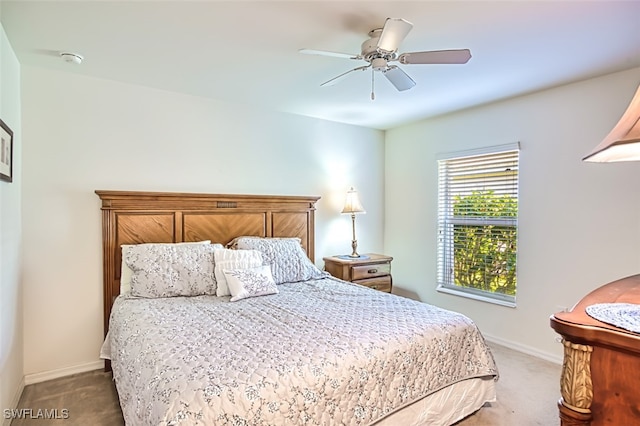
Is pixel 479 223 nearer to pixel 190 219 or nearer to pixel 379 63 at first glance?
pixel 379 63

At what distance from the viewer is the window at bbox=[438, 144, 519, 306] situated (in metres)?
3.39

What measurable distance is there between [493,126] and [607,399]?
293cm

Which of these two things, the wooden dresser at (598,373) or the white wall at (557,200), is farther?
the white wall at (557,200)

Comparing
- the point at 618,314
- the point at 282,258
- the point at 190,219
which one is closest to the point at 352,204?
the point at 282,258

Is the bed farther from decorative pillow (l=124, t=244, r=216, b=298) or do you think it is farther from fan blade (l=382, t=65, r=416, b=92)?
fan blade (l=382, t=65, r=416, b=92)

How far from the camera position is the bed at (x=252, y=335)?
1407 millimetres

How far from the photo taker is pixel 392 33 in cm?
175

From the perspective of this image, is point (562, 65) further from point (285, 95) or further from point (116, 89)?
point (116, 89)

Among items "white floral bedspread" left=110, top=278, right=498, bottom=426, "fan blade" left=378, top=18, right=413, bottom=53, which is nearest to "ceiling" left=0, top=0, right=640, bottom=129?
"fan blade" left=378, top=18, right=413, bottom=53

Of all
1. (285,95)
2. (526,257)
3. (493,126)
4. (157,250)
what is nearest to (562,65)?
(493,126)

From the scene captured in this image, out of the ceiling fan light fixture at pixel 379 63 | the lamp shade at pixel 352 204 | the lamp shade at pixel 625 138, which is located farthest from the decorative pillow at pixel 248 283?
the lamp shade at pixel 625 138

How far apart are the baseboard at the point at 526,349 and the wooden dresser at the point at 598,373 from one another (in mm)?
2323

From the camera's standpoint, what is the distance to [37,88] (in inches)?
104

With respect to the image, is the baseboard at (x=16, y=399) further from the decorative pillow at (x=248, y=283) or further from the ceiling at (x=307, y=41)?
the ceiling at (x=307, y=41)
